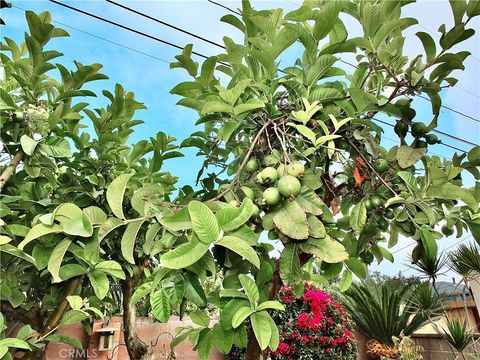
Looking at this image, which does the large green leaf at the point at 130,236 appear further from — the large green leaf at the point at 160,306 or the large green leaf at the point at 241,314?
the large green leaf at the point at 241,314

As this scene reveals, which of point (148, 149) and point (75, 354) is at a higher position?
point (148, 149)

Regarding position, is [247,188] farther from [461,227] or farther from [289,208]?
[461,227]

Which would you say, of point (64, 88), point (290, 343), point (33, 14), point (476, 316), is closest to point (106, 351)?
point (290, 343)

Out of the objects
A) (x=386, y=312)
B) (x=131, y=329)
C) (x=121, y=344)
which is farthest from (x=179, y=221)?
(x=386, y=312)

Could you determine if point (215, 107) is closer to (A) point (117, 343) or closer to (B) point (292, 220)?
(B) point (292, 220)

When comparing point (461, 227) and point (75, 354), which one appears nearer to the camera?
point (461, 227)

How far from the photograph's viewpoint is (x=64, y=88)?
113cm

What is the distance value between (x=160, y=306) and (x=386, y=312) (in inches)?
193

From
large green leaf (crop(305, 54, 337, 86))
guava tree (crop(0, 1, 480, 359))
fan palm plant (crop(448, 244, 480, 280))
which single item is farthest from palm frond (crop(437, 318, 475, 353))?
large green leaf (crop(305, 54, 337, 86))

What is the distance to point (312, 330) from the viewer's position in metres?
3.68

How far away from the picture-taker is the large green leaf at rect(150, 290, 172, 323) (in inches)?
26.3

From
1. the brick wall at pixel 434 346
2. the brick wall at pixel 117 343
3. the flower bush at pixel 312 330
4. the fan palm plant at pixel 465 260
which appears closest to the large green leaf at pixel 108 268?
the brick wall at pixel 117 343

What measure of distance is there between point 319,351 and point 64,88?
347cm

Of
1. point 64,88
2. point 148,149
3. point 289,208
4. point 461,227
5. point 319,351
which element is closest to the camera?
point 289,208
